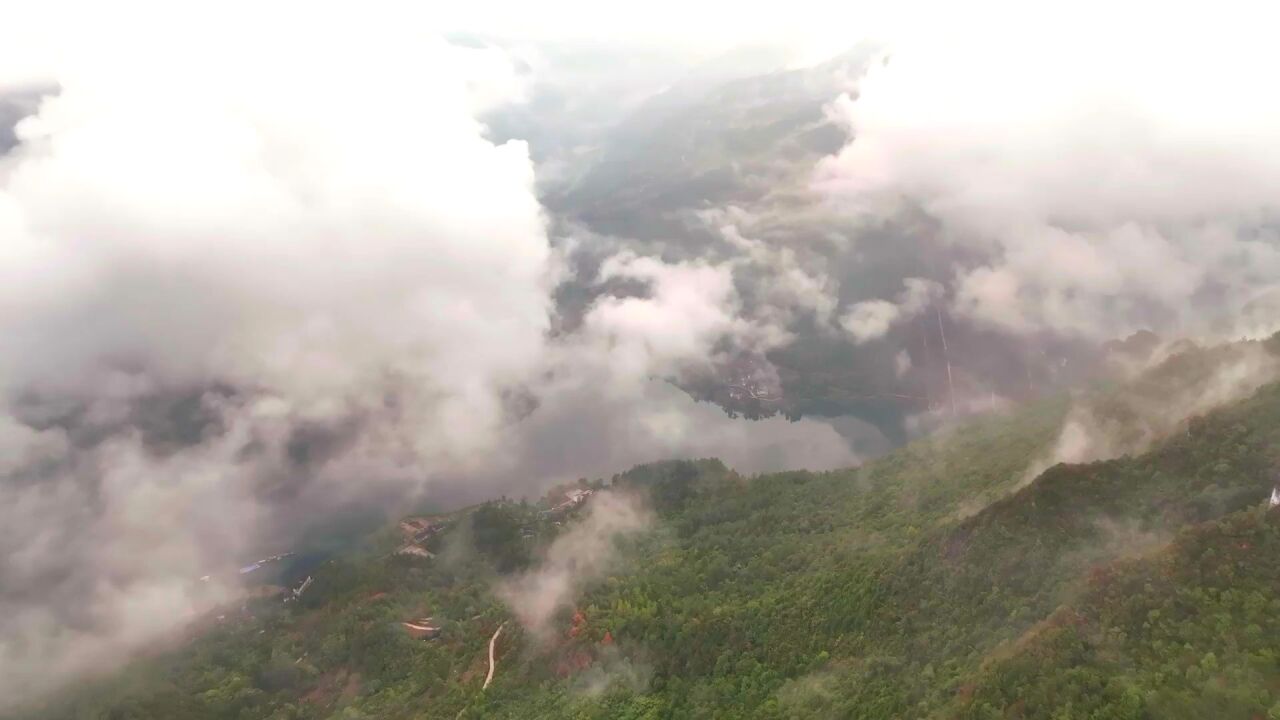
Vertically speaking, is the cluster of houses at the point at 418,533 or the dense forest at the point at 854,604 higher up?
the dense forest at the point at 854,604

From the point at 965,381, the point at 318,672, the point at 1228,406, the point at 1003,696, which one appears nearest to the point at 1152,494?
the point at 1228,406

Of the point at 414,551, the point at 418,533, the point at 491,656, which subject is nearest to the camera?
the point at 491,656

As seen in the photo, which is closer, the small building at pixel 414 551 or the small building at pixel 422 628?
the small building at pixel 422 628

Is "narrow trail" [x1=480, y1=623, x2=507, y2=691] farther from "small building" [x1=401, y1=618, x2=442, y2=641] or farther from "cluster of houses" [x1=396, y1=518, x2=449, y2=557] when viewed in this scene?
"cluster of houses" [x1=396, y1=518, x2=449, y2=557]

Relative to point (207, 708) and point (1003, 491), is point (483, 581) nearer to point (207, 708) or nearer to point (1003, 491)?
point (207, 708)

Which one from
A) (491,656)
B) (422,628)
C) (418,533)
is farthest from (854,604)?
(418,533)

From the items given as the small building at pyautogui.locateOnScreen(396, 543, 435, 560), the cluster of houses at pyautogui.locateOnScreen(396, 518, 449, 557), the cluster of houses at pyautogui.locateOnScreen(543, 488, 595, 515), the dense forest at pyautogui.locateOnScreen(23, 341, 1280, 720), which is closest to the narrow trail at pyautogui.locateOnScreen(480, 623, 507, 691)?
the dense forest at pyautogui.locateOnScreen(23, 341, 1280, 720)

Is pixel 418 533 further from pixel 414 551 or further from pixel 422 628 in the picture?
pixel 422 628

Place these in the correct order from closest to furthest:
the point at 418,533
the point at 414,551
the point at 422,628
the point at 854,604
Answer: the point at 854,604 < the point at 422,628 < the point at 414,551 < the point at 418,533

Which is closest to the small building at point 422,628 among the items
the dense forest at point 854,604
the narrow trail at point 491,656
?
the dense forest at point 854,604

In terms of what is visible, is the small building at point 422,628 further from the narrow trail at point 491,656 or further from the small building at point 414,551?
the small building at point 414,551
